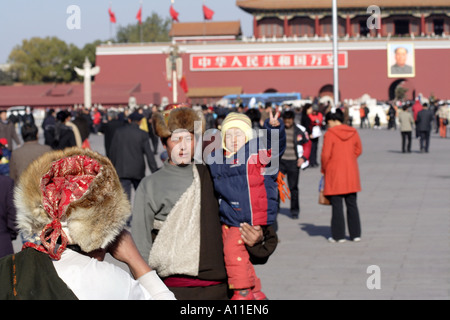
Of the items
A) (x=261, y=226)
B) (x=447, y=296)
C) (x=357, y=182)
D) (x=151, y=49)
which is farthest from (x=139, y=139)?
(x=151, y=49)

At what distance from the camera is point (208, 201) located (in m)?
3.41

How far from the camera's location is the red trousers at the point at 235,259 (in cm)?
343

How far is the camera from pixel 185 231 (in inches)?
133

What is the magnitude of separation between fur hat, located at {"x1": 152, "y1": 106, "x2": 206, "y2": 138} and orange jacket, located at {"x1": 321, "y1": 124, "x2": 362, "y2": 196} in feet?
15.1

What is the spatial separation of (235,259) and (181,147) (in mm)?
520

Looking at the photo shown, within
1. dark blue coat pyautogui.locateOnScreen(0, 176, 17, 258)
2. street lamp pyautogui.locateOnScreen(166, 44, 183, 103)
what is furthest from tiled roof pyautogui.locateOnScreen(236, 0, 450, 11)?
dark blue coat pyautogui.locateOnScreen(0, 176, 17, 258)

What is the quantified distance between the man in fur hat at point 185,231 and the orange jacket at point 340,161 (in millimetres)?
4629

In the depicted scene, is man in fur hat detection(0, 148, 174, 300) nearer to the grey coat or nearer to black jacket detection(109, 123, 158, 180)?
black jacket detection(109, 123, 158, 180)

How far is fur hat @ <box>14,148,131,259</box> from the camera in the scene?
2.23 metres

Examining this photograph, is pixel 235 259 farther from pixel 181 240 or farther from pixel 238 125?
pixel 238 125

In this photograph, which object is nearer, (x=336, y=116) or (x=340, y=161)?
(x=340, y=161)

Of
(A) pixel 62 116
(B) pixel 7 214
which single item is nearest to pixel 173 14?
(A) pixel 62 116

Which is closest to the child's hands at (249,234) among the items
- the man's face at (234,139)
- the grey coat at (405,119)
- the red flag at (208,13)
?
the man's face at (234,139)

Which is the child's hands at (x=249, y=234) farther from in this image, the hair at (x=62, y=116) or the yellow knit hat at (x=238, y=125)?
the hair at (x=62, y=116)
